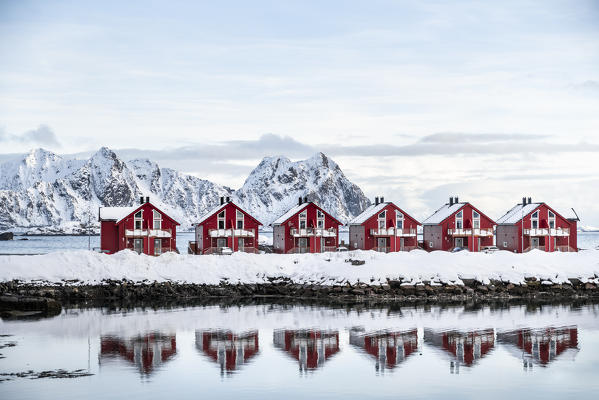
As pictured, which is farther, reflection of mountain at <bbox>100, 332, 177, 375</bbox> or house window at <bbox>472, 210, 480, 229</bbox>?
house window at <bbox>472, 210, 480, 229</bbox>

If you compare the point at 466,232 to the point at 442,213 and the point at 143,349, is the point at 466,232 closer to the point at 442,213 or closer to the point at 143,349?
the point at 442,213

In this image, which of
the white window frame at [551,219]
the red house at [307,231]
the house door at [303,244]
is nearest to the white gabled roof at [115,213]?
the red house at [307,231]

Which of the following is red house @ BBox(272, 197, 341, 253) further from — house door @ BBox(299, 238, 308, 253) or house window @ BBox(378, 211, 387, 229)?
house window @ BBox(378, 211, 387, 229)

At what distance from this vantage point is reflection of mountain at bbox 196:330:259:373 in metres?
36.9

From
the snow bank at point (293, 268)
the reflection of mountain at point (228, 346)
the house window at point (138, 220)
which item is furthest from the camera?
the house window at point (138, 220)

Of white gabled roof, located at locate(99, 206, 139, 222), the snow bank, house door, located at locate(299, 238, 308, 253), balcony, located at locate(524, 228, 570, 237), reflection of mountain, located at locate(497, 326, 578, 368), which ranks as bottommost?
reflection of mountain, located at locate(497, 326, 578, 368)

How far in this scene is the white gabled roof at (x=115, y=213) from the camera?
79.9m

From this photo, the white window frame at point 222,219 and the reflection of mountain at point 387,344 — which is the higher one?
the white window frame at point 222,219

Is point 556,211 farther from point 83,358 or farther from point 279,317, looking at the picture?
point 83,358

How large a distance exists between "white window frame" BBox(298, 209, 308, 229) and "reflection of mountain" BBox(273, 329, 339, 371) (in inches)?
1662

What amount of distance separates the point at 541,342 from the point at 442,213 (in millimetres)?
54062

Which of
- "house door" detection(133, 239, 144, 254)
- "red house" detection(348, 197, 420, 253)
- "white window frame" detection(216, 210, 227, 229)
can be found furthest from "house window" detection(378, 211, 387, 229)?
"house door" detection(133, 239, 144, 254)

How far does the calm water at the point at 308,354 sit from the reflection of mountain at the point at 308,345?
59 millimetres

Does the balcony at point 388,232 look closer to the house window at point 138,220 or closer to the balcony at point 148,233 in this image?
the balcony at point 148,233
